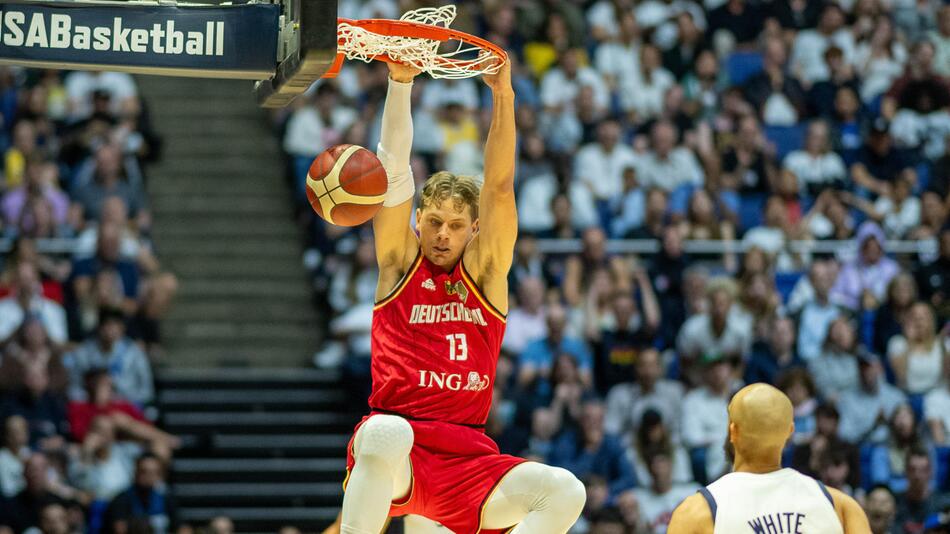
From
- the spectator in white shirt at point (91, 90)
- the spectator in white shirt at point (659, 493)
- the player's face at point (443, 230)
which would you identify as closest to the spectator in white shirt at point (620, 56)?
the spectator in white shirt at point (91, 90)

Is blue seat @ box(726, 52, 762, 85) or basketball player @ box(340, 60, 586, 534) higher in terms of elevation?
blue seat @ box(726, 52, 762, 85)

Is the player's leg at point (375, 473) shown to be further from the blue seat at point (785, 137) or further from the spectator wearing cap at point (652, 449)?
the blue seat at point (785, 137)

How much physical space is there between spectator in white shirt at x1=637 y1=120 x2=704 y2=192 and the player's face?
833 cm

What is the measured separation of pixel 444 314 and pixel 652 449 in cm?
577

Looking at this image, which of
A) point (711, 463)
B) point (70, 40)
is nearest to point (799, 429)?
point (711, 463)

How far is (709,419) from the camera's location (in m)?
12.6

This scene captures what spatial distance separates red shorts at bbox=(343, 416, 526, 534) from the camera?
659cm

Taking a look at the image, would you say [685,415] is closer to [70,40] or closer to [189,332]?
[189,332]

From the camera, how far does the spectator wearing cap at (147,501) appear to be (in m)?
11.5

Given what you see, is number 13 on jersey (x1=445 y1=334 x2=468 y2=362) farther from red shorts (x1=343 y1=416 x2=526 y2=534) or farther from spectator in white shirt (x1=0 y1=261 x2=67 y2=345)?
spectator in white shirt (x1=0 y1=261 x2=67 y2=345)

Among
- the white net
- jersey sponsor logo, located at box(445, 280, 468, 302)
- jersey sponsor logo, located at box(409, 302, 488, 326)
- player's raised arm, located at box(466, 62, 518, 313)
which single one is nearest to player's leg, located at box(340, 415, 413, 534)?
jersey sponsor logo, located at box(409, 302, 488, 326)

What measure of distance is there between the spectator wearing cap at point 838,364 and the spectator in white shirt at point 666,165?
253cm

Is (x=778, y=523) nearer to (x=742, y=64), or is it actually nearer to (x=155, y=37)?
(x=155, y=37)

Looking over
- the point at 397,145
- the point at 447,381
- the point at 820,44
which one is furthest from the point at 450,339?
the point at 820,44
